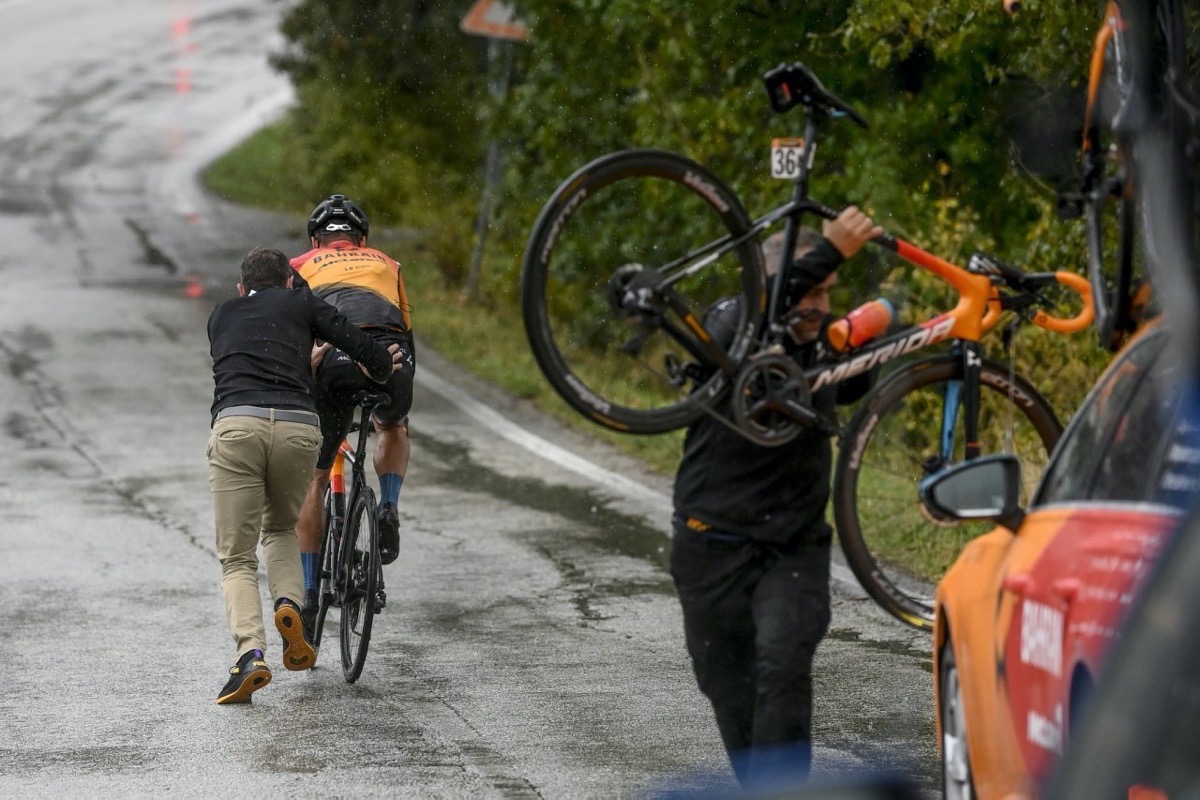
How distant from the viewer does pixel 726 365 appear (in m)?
5.59

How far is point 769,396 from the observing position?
5609 millimetres

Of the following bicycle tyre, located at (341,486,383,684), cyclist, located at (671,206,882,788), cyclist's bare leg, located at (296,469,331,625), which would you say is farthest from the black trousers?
cyclist's bare leg, located at (296,469,331,625)

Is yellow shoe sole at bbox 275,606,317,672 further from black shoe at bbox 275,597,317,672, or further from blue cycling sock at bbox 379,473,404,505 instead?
blue cycling sock at bbox 379,473,404,505

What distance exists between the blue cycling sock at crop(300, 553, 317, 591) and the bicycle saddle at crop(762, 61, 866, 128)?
12.5ft

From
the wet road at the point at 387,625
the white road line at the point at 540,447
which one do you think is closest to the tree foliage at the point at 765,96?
the white road line at the point at 540,447

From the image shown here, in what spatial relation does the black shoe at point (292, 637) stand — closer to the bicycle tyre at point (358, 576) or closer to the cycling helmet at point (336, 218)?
the bicycle tyre at point (358, 576)

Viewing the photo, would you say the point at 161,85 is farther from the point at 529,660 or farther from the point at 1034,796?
the point at 1034,796

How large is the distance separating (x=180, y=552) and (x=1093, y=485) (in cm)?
774

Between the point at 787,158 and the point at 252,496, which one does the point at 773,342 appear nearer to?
the point at 787,158

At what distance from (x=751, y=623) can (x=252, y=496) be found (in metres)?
3.00

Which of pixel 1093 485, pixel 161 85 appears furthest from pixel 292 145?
pixel 1093 485

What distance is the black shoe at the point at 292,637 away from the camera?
8195mm

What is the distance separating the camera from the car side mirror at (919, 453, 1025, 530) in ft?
15.3

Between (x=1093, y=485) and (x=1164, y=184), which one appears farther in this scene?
(x=1164, y=184)
